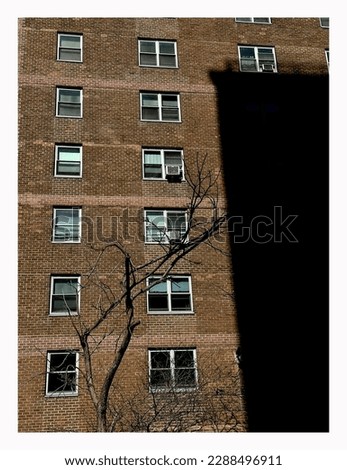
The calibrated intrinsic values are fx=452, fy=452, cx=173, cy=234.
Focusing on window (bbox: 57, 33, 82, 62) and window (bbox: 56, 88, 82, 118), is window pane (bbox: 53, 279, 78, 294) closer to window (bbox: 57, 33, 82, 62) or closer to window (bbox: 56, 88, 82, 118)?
window (bbox: 56, 88, 82, 118)

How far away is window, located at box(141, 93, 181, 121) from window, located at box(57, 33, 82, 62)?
10.2 feet

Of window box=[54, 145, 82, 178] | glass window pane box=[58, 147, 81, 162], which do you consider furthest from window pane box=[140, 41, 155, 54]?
→ glass window pane box=[58, 147, 81, 162]

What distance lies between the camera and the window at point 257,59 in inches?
738

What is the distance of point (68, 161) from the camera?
1608 cm

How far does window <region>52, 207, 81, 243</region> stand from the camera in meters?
15.1

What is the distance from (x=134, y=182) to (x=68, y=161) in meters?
2.48

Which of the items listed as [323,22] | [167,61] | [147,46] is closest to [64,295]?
[167,61]

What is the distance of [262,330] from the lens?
1480cm

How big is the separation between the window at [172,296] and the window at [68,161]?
4.74 m

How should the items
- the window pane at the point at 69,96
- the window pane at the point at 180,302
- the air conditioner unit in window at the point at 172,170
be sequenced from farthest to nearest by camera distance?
1. the window pane at the point at 69,96
2. the air conditioner unit in window at the point at 172,170
3. the window pane at the point at 180,302

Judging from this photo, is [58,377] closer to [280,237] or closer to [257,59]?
[280,237]

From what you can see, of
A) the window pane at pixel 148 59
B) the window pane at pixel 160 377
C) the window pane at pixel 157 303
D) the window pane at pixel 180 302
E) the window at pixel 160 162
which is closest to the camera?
the window pane at pixel 160 377

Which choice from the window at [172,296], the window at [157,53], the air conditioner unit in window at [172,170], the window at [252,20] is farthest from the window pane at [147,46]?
the window at [172,296]

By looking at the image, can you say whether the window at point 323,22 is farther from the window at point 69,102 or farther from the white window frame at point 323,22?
the window at point 69,102
